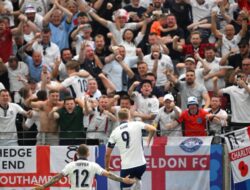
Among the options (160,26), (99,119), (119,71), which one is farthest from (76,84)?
(160,26)

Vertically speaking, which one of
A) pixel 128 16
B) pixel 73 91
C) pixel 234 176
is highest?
pixel 128 16

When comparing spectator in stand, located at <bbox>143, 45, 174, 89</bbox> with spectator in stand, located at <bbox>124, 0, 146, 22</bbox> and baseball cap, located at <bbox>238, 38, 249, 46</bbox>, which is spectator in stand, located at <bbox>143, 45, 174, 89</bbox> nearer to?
baseball cap, located at <bbox>238, 38, 249, 46</bbox>

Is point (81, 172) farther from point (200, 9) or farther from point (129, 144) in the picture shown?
point (200, 9)

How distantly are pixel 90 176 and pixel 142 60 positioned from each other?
6541mm

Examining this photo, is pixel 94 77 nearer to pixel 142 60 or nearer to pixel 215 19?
pixel 142 60

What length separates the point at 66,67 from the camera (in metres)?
29.1

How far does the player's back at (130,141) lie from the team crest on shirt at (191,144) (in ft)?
4.35

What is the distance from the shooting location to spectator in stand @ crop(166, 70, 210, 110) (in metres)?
28.5

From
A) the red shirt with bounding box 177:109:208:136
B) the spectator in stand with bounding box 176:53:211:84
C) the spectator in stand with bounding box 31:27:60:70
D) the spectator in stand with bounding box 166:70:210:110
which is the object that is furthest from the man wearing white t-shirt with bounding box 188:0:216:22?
the red shirt with bounding box 177:109:208:136

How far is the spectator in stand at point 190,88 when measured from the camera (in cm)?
2850

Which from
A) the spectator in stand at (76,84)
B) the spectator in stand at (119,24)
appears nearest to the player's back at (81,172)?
the spectator in stand at (76,84)

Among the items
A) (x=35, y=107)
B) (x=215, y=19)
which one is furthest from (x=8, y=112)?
(x=215, y=19)

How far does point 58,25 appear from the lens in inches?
1234

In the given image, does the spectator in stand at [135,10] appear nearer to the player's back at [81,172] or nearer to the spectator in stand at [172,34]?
the spectator in stand at [172,34]
